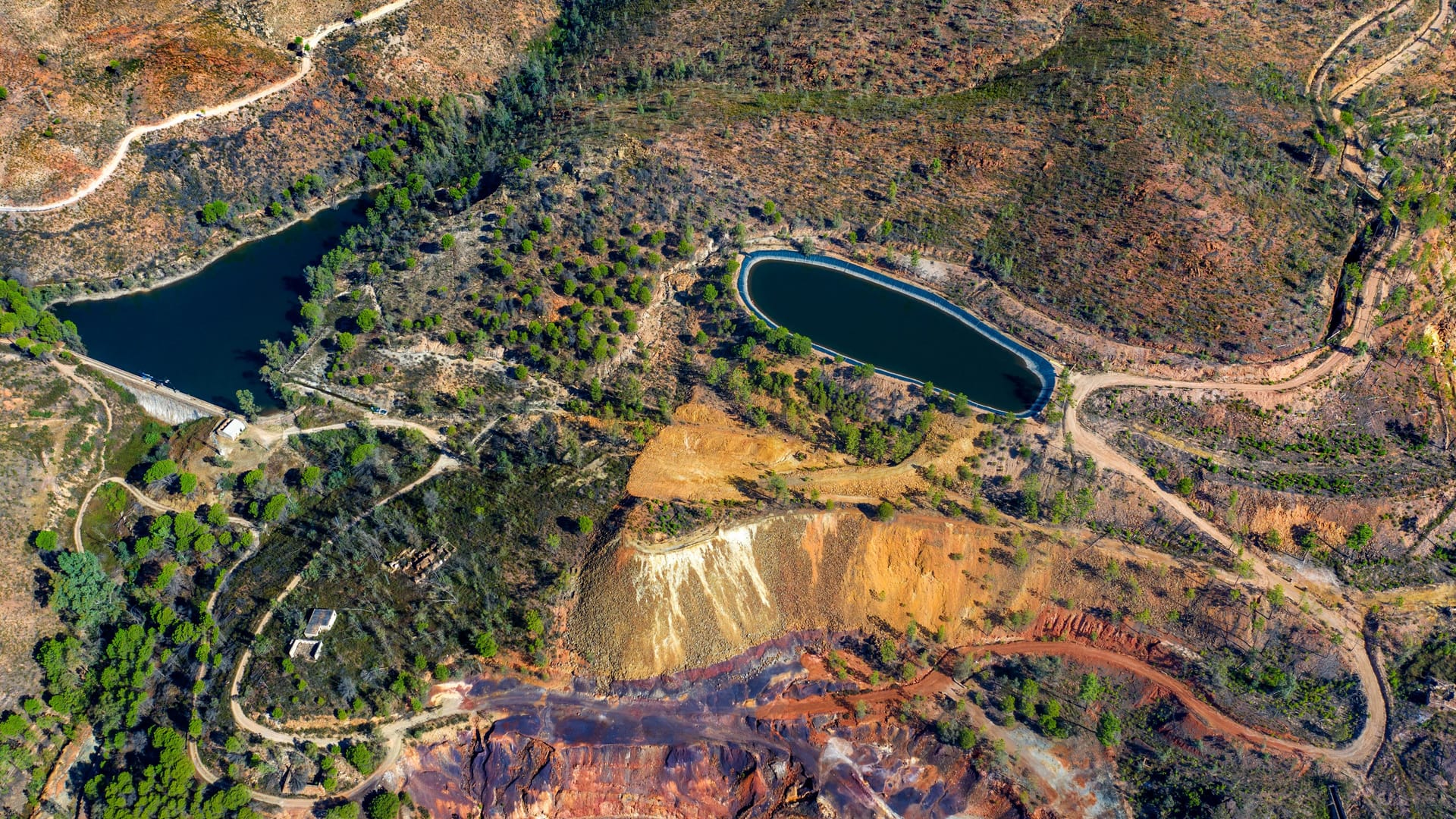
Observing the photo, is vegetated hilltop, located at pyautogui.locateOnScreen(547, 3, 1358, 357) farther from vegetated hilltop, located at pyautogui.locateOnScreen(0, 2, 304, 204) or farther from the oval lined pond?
vegetated hilltop, located at pyautogui.locateOnScreen(0, 2, 304, 204)

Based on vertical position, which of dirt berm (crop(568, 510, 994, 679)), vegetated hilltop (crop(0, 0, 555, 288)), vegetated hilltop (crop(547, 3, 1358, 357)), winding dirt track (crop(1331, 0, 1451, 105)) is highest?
winding dirt track (crop(1331, 0, 1451, 105))

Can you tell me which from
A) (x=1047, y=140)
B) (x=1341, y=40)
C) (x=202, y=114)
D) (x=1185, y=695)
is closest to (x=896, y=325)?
(x=1047, y=140)

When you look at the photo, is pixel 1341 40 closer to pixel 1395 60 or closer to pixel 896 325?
pixel 1395 60

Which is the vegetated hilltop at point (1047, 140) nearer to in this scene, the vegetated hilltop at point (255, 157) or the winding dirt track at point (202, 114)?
the vegetated hilltop at point (255, 157)

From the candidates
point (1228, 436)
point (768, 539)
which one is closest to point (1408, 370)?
point (1228, 436)

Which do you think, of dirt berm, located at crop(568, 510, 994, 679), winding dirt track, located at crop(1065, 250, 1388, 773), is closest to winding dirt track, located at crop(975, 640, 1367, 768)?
winding dirt track, located at crop(1065, 250, 1388, 773)
